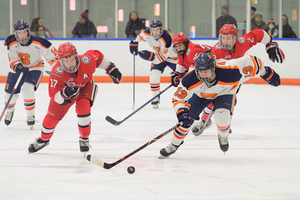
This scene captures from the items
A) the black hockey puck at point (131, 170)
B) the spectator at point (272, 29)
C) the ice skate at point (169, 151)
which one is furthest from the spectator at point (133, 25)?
the black hockey puck at point (131, 170)

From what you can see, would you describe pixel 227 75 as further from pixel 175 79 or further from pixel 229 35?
pixel 175 79

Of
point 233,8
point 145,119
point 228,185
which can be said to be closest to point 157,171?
point 228,185

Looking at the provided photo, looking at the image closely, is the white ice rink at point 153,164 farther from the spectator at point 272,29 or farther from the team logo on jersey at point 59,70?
the spectator at point 272,29

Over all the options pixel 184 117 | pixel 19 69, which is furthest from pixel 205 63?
pixel 19 69

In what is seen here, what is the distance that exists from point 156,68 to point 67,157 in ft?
9.22

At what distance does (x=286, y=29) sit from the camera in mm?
8039

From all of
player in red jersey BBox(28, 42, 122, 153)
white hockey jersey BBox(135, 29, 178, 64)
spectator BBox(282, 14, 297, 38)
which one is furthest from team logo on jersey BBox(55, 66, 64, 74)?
spectator BBox(282, 14, 297, 38)

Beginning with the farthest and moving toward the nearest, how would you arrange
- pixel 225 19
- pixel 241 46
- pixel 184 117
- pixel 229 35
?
pixel 225 19, pixel 241 46, pixel 229 35, pixel 184 117

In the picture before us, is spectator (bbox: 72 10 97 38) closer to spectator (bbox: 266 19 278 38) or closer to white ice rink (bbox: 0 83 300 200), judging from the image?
spectator (bbox: 266 19 278 38)

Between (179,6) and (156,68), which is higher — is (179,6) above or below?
above

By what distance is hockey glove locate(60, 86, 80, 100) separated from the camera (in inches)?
101

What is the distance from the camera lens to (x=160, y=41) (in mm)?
5148

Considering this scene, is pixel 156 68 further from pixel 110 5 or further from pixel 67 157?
pixel 110 5

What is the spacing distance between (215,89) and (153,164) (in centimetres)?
68
